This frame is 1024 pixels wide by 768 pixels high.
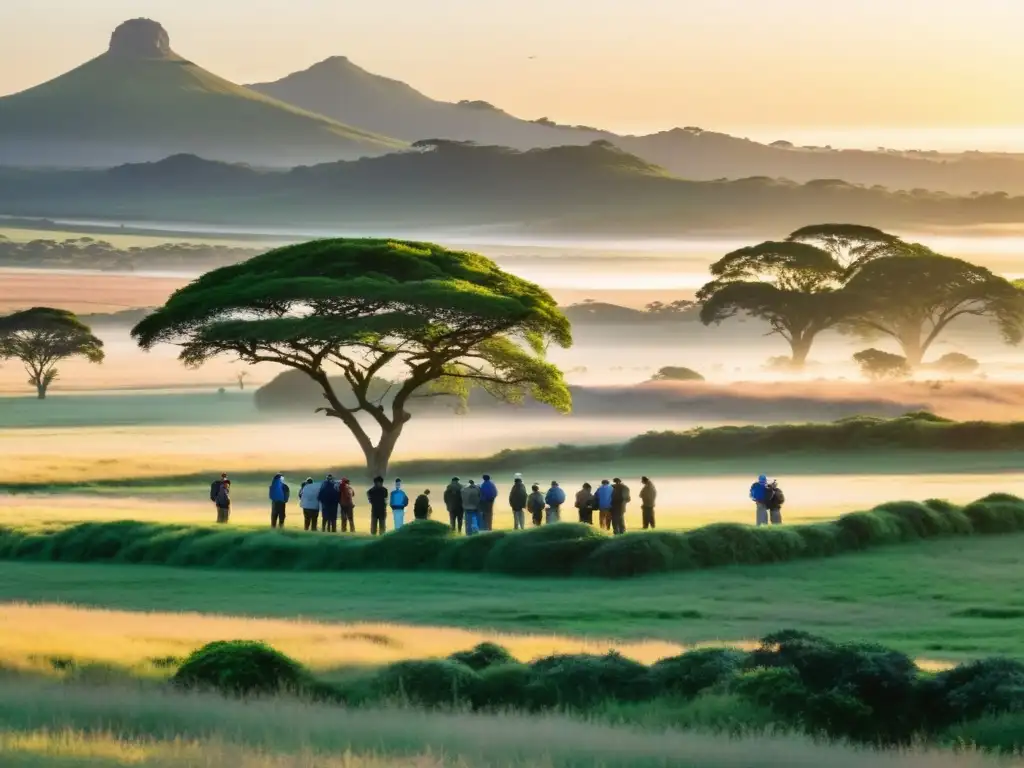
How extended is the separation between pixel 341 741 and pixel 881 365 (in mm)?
117339

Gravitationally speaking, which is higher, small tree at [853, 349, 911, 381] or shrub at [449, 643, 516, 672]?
small tree at [853, 349, 911, 381]

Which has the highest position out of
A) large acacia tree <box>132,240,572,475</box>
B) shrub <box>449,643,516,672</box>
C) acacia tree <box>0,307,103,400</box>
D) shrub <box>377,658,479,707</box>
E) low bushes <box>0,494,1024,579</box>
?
acacia tree <box>0,307,103,400</box>

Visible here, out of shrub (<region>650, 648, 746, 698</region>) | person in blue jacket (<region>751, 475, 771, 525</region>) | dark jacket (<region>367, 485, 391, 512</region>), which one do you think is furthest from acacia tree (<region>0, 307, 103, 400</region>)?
shrub (<region>650, 648, 746, 698</region>)

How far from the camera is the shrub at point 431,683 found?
25000 mm

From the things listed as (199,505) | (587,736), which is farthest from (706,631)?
(199,505)

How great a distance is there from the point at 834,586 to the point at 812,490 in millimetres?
26947

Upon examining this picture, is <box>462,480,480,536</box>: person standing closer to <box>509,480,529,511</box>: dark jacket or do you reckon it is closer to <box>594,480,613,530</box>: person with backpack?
<box>509,480,529,511</box>: dark jacket

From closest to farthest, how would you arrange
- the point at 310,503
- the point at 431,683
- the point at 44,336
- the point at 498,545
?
the point at 431,683
the point at 498,545
the point at 310,503
the point at 44,336

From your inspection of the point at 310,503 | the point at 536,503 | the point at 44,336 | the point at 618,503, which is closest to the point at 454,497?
the point at 536,503

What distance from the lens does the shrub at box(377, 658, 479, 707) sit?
82.0 ft

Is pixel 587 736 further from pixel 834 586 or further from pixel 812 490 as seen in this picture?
pixel 812 490

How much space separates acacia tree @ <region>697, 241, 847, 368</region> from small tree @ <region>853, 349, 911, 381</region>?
492 centimetres

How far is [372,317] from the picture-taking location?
69125 millimetres

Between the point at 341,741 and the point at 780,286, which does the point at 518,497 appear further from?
the point at 780,286
